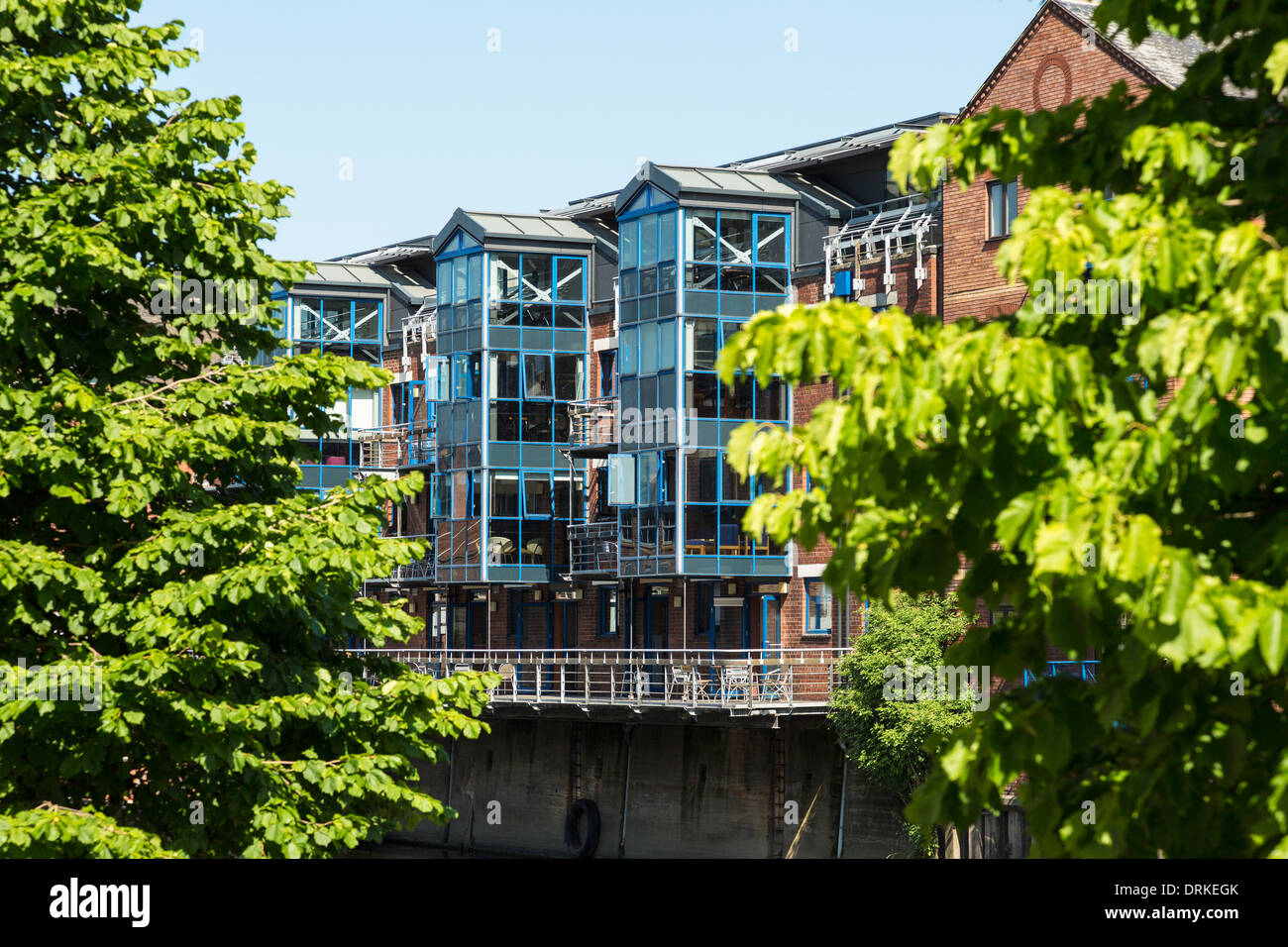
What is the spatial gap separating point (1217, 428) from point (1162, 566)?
0.74 metres

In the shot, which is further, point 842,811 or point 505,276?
point 505,276

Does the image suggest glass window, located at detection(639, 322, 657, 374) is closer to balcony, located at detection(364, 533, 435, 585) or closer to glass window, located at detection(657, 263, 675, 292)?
glass window, located at detection(657, 263, 675, 292)

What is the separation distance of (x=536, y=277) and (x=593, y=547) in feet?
28.1

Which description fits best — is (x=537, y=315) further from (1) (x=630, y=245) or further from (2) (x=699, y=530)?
(2) (x=699, y=530)

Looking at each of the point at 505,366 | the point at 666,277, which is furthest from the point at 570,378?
the point at 666,277

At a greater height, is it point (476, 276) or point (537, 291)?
point (476, 276)

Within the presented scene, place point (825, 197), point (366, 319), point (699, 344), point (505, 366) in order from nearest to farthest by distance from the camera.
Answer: point (699, 344)
point (825, 197)
point (505, 366)
point (366, 319)

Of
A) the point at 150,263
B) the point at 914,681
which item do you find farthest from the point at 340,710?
the point at 914,681

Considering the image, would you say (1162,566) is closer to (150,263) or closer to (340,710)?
(340,710)

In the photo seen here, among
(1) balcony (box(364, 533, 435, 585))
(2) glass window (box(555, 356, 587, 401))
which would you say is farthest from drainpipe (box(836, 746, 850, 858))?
(1) balcony (box(364, 533, 435, 585))

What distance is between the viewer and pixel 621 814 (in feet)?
142

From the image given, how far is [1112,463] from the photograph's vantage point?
585cm

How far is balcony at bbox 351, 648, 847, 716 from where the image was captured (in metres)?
38.1

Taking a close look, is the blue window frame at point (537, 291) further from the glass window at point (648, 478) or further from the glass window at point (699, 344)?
the glass window at point (699, 344)
